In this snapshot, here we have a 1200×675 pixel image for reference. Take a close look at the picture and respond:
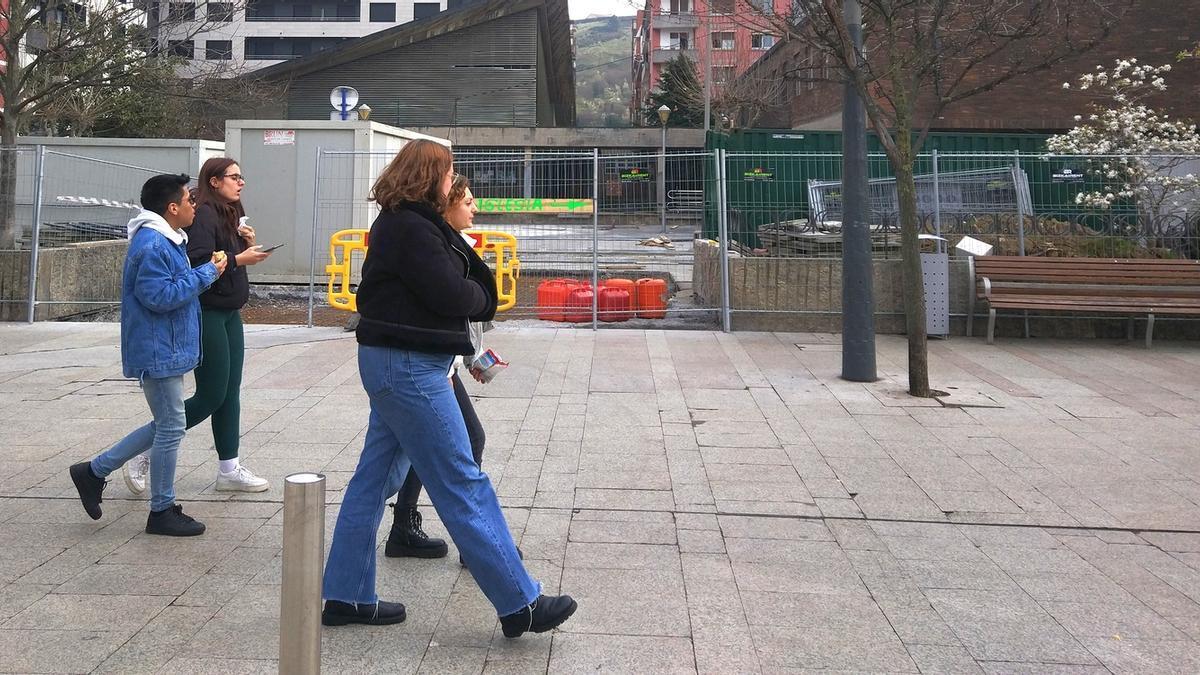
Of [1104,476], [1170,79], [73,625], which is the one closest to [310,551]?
[73,625]

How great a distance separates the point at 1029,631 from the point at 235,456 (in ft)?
13.3

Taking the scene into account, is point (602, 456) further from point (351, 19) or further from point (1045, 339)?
point (351, 19)

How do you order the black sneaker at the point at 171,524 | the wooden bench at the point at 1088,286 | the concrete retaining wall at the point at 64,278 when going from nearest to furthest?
the black sneaker at the point at 171,524 → the wooden bench at the point at 1088,286 → the concrete retaining wall at the point at 64,278

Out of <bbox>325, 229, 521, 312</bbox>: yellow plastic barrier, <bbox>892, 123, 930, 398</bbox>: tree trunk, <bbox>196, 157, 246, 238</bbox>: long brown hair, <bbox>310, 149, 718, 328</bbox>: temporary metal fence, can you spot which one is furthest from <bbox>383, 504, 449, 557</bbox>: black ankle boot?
<bbox>310, 149, 718, 328</bbox>: temporary metal fence

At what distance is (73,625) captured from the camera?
12.5ft

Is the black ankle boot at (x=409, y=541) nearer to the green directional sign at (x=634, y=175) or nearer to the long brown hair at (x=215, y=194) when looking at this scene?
the long brown hair at (x=215, y=194)

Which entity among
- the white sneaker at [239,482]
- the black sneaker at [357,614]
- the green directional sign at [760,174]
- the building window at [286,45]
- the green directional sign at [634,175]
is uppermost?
the building window at [286,45]

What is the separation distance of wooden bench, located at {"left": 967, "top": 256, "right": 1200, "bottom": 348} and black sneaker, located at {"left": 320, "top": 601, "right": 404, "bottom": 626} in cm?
Answer: 881

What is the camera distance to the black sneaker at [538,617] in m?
3.59

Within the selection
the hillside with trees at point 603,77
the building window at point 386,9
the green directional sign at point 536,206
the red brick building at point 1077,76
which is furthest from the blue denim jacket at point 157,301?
the hillside with trees at point 603,77

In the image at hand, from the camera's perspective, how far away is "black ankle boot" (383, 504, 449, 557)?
4602 millimetres

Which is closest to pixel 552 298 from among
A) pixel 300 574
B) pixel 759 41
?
pixel 300 574

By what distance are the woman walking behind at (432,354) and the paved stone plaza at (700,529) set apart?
35 cm

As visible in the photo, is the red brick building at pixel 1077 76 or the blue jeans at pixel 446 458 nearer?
the blue jeans at pixel 446 458
